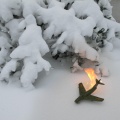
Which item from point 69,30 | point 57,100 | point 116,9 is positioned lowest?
point 116,9

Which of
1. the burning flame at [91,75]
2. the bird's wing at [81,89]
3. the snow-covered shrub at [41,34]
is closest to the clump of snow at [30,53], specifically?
the snow-covered shrub at [41,34]

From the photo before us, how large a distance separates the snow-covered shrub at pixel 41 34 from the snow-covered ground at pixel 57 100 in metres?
0.12

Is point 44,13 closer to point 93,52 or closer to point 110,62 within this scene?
point 93,52

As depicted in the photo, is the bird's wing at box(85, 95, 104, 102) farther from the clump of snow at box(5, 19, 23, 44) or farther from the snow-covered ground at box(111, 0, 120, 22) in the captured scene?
the snow-covered ground at box(111, 0, 120, 22)

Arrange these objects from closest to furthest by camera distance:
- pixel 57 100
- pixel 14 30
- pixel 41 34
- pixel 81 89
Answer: pixel 57 100, pixel 81 89, pixel 41 34, pixel 14 30

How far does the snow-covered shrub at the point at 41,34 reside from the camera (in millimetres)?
2992

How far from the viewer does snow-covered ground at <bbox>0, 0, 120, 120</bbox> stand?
2668 mm

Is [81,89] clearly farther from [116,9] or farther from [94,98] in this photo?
[116,9]

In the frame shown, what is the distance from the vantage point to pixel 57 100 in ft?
9.29

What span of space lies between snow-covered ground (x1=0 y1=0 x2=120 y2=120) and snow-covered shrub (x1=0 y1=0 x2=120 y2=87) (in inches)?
4.6

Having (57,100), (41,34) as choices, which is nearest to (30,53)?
(41,34)

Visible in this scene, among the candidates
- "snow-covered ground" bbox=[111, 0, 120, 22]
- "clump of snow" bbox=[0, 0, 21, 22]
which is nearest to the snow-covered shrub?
"clump of snow" bbox=[0, 0, 21, 22]

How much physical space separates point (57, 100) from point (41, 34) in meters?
0.75

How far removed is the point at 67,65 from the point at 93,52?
15.6 inches
